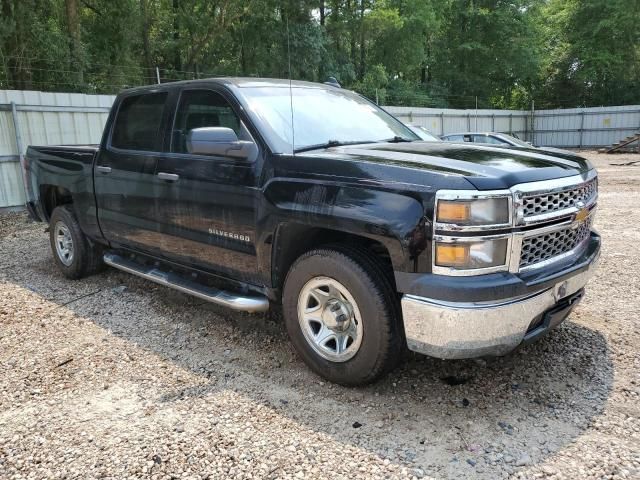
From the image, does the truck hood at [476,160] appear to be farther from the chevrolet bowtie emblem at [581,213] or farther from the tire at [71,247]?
the tire at [71,247]

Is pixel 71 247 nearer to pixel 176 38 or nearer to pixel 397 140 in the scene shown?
pixel 397 140

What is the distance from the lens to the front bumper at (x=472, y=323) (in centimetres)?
276

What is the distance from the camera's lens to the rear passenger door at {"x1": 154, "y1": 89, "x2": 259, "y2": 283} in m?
3.71

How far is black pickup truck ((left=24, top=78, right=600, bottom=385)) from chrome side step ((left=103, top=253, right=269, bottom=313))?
0.02 m

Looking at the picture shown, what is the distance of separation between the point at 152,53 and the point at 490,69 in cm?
2577

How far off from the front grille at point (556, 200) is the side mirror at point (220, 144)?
1.75 meters

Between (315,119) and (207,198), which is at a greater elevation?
(315,119)

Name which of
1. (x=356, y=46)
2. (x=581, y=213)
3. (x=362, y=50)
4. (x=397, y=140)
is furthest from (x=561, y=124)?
(x=581, y=213)

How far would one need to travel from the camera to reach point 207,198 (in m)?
3.94

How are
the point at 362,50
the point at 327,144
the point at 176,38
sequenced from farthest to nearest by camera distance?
the point at 362,50 < the point at 176,38 < the point at 327,144

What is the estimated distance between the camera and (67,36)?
18328mm

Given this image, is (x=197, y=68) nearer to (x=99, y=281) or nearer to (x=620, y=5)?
(x=99, y=281)

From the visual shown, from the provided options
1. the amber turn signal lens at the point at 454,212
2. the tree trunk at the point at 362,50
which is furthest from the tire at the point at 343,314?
the tree trunk at the point at 362,50

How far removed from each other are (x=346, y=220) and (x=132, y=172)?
240cm
